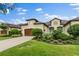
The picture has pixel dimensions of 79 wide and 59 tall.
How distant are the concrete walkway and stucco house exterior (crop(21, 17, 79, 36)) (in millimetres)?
97

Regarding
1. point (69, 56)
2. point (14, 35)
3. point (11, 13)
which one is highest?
point (11, 13)

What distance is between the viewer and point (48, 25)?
A: 471 cm

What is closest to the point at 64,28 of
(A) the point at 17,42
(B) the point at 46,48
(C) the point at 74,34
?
(C) the point at 74,34

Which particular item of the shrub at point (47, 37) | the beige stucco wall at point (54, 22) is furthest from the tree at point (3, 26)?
the beige stucco wall at point (54, 22)


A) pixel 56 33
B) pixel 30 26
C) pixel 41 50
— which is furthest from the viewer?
pixel 30 26

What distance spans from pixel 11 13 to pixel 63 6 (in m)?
0.98

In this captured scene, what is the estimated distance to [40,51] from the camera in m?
4.47

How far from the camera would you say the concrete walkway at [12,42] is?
4.57 m

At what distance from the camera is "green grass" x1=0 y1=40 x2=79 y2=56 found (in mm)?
4449

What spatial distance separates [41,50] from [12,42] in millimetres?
610

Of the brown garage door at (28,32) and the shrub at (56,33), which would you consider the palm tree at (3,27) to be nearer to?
the brown garage door at (28,32)

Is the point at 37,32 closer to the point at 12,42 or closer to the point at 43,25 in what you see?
the point at 43,25

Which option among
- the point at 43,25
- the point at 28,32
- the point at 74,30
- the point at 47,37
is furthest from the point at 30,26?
the point at 74,30

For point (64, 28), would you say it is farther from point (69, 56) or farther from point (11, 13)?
point (11, 13)
